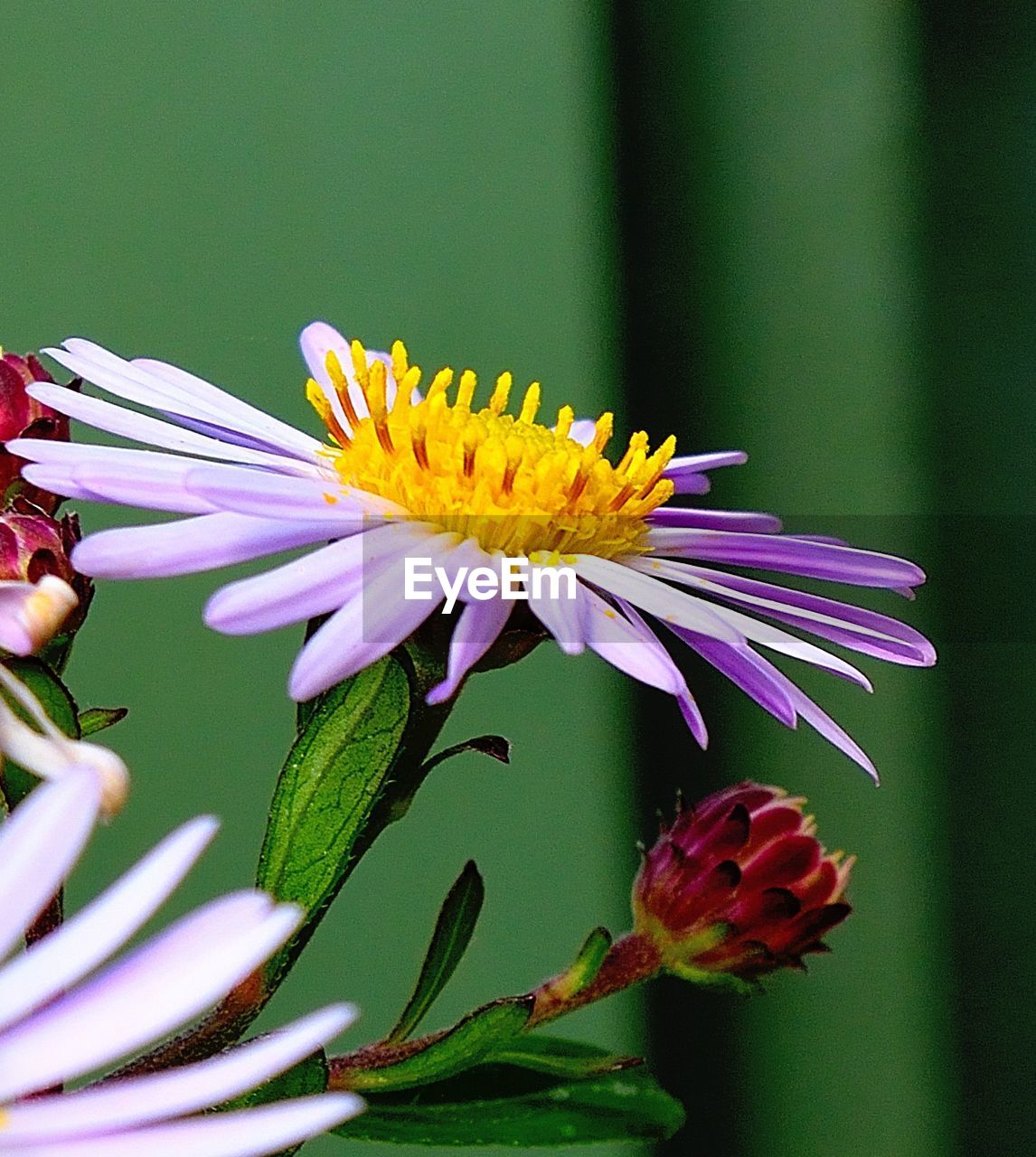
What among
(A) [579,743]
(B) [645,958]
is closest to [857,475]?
(A) [579,743]

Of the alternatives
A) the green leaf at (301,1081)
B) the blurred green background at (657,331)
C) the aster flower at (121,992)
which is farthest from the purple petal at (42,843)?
Answer: the blurred green background at (657,331)

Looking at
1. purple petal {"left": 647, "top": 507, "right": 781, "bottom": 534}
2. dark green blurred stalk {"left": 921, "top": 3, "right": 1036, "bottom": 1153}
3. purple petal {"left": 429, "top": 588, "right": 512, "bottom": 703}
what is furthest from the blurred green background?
purple petal {"left": 429, "top": 588, "right": 512, "bottom": 703}

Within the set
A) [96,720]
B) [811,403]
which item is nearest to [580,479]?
[96,720]

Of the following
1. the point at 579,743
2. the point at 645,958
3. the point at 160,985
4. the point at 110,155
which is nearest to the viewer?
the point at 160,985

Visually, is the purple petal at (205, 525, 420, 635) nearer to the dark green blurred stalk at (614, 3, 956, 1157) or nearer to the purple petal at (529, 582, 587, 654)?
the purple petal at (529, 582, 587, 654)

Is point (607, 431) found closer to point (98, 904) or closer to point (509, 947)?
point (98, 904)

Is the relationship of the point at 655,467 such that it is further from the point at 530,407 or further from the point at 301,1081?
the point at 301,1081

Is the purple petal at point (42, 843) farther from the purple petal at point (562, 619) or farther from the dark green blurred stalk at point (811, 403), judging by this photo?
the dark green blurred stalk at point (811, 403)
